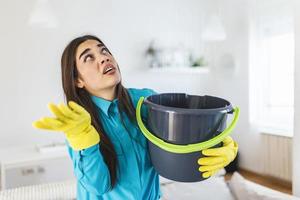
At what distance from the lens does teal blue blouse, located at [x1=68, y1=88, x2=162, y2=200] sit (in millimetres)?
722

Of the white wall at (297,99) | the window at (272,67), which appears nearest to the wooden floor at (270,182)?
the window at (272,67)

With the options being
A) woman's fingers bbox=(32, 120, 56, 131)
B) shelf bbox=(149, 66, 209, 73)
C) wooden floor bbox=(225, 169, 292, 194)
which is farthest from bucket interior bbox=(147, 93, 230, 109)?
wooden floor bbox=(225, 169, 292, 194)

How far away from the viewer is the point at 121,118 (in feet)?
2.76

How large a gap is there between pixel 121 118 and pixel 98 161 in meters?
0.16

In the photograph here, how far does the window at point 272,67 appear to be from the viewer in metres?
3.00

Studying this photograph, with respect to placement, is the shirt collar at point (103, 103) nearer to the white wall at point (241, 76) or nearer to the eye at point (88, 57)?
the eye at point (88, 57)

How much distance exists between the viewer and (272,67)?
320cm

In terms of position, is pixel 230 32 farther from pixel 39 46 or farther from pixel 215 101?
pixel 215 101

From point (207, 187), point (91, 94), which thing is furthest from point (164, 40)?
point (91, 94)

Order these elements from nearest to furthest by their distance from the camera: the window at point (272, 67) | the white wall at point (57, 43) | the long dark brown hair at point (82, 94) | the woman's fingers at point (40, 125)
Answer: the woman's fingers at point (40, 125), the long dark brown hair at point (82, 94), the white wall at point (57, 43), the window at point (272, 67)

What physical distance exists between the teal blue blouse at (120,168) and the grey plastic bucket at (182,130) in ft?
0.21

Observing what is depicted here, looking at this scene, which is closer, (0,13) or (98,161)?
(98,161)

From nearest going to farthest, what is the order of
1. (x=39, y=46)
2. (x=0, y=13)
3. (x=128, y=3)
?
(x=0, y=13)
(x=39, y=46)
(x=128, y=3)

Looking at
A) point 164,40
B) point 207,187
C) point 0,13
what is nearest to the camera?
point 207,187
